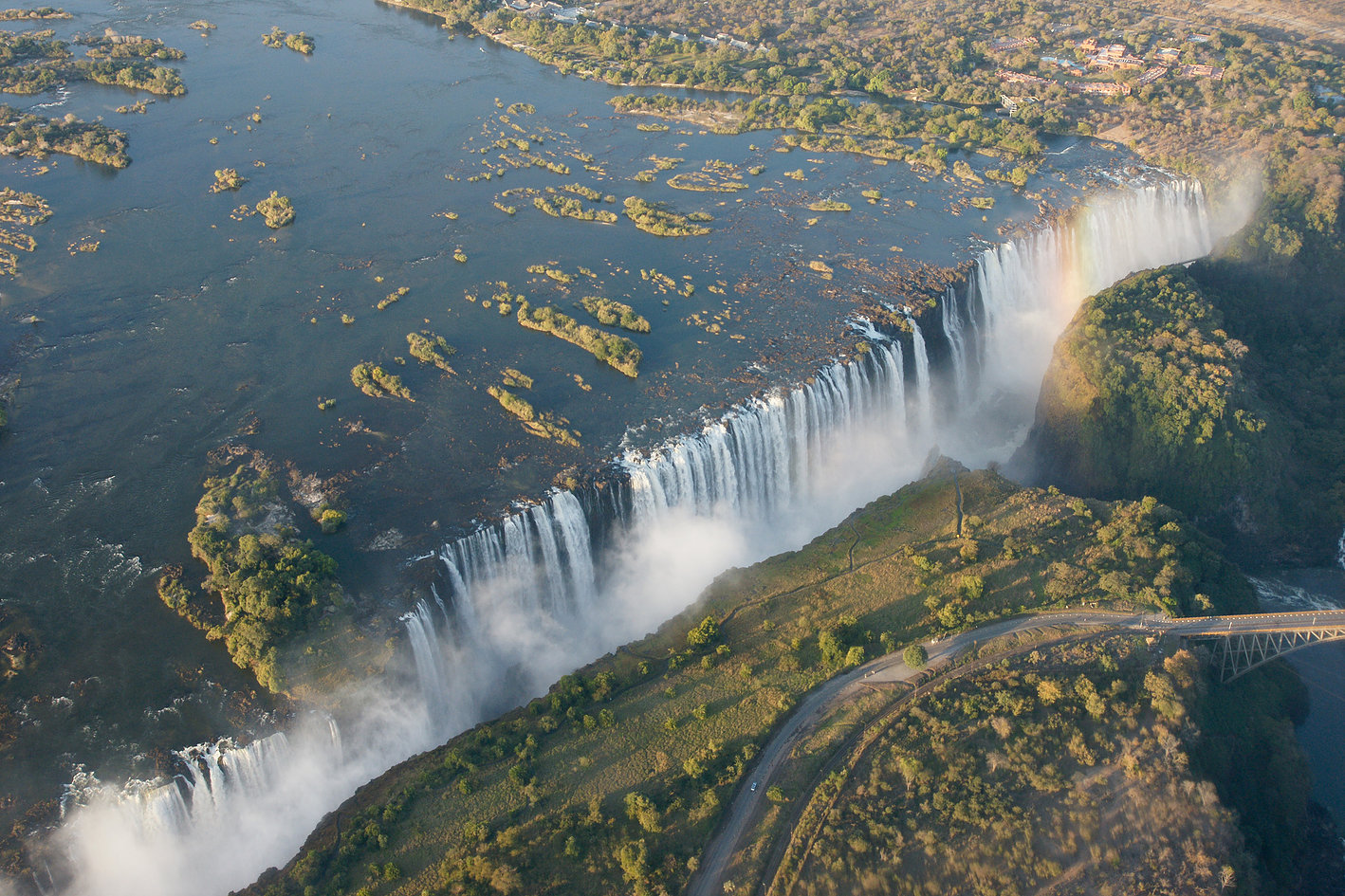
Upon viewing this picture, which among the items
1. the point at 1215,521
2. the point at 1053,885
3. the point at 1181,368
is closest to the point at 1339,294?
the point at 1181,368

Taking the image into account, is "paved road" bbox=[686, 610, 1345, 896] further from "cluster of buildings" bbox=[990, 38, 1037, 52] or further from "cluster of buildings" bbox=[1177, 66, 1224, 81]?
"cluster of buildings" bbox=[990, 38, 1037, 52]

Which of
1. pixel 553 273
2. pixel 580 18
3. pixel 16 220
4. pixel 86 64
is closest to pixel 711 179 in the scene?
pixel 553 273

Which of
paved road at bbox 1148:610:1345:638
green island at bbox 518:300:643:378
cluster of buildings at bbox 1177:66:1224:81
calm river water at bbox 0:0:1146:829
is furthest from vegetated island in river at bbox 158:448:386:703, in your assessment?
cluster of buildings at bbox 1177:66:1224:81

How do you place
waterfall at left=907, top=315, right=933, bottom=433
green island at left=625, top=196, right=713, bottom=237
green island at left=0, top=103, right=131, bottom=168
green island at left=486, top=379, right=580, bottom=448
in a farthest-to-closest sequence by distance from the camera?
1. green island at left=0, top=103, right=131, bottom=168
2. green island at left=625, top=196, right=713, bottom=237
3. waterfall at left=907, top=315, right=933, bottom=433
4. green island at left=486, top=379, right=580, bottom=448

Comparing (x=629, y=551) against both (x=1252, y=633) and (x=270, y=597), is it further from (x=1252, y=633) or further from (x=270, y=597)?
(x=1252, y=633)

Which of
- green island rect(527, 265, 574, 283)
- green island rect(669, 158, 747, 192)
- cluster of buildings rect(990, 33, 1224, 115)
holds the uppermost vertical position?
cluster of buildings rect(990, 33, 1224, 115)

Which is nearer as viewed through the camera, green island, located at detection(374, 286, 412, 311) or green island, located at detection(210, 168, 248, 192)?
green island, located at detection(374, 286, 412, 311)

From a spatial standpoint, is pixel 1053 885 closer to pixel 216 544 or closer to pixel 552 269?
pixel 216 544
